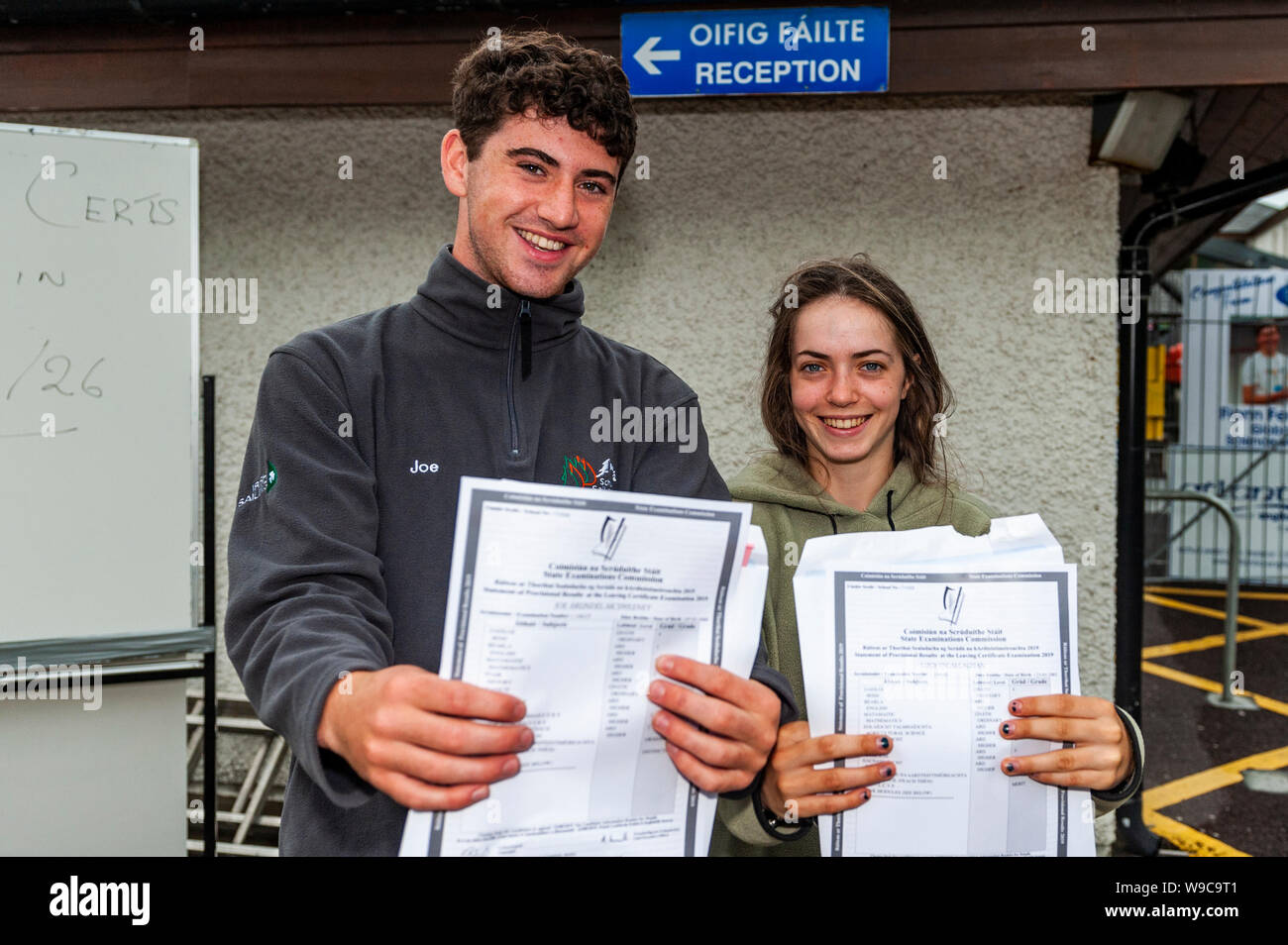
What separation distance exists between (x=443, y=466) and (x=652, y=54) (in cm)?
180

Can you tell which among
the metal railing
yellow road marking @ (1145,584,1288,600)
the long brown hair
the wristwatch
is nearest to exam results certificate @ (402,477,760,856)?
the wristwatch

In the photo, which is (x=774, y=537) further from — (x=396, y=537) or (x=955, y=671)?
(x=396, y=537)

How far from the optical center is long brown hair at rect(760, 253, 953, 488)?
1873 mm

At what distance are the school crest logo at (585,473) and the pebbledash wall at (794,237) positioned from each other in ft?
6.18

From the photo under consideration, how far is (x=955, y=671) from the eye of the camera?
1249mm

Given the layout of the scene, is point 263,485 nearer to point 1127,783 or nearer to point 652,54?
point 1127,783

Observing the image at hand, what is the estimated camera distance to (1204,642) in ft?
24.2

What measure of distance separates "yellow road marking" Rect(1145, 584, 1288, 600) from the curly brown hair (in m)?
9.95

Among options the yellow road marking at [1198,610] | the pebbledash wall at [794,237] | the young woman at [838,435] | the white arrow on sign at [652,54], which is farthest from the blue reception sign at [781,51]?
the yellow road marking at [1198,610]

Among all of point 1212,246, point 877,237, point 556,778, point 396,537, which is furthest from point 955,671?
point 1212,246

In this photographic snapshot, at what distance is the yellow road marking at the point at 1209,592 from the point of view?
942 centimetres

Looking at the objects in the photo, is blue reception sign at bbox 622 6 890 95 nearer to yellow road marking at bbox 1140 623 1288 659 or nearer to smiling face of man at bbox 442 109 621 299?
smiling face of man at bbox 442 109 621 299

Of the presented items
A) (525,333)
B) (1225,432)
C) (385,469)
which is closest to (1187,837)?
(525,333)

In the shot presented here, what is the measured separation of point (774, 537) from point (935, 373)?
51 centimetres
